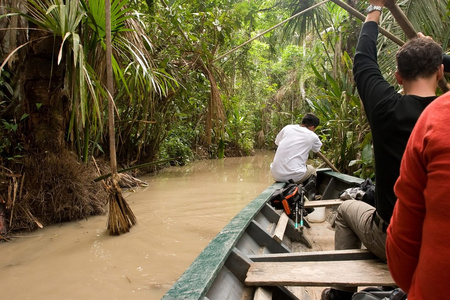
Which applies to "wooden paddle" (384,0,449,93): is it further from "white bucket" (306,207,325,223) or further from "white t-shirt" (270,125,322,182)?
"white bucket" (306,207,325,223)

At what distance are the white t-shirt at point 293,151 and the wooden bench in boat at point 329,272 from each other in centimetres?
206

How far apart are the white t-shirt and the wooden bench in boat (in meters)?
2.06

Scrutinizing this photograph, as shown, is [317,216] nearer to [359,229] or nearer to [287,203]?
[287,203]

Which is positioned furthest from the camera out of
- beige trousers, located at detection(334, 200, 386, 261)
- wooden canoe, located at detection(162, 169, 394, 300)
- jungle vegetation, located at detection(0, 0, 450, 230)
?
jungle vegetation, located at detection(0, 0, 450, 230)

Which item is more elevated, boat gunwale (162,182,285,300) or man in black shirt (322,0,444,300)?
man in black shirt (322,0,444,300)

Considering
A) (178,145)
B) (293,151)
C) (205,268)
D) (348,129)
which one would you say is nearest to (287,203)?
(293,151)

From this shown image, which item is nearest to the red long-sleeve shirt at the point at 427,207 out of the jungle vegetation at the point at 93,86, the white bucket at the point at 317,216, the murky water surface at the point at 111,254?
the murky water surface at the point at 111,254

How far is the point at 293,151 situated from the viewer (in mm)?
3688

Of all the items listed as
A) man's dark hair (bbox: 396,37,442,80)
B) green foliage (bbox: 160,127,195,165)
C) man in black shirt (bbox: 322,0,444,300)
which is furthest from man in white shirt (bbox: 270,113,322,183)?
green foliage (bbox: 160,127,195,165)

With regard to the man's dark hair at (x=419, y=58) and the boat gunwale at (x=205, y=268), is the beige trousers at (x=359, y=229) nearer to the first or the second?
the boat gunwale at (x=205, y=268)

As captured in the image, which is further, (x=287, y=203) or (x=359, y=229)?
(x=287, y=203)

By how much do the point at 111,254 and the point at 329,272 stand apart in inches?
75.2

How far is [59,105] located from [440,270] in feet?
11.7

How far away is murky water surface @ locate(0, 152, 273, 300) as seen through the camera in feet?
6.86
